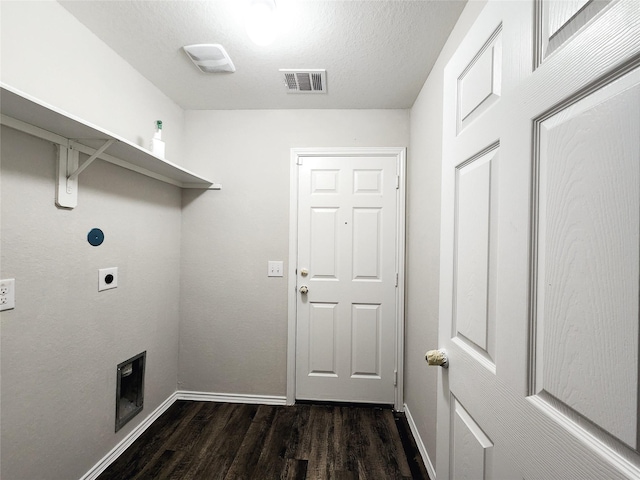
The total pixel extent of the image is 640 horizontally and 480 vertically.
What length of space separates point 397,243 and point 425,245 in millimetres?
424

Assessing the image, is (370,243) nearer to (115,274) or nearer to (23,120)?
(115,274)

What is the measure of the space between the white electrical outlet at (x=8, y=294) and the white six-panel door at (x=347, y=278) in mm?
1587

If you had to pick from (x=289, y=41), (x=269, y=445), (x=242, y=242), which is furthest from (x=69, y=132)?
(x=269, y=445)

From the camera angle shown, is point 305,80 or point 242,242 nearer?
point 305,80

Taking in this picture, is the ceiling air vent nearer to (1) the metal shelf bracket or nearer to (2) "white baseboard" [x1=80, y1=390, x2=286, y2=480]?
(1) the metal shelf bracket

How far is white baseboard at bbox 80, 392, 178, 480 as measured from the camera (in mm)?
1579

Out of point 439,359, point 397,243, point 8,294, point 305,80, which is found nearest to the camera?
point 439,359

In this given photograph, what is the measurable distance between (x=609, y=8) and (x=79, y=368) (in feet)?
7.21

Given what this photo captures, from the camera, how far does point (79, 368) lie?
1.48 m

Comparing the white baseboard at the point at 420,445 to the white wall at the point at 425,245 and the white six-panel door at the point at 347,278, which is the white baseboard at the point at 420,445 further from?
the white six-panel door at the point at 347,278

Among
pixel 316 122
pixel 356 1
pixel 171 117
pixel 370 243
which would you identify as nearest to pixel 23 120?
pixel 171 117

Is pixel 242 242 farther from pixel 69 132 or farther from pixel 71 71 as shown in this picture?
pixel 71 71

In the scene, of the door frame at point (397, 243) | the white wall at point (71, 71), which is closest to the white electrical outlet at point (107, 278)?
the white wall at point (71, 71)

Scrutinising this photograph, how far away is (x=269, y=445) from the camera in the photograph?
184cm
